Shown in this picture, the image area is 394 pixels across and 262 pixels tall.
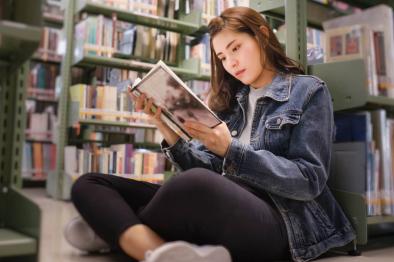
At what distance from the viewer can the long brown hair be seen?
3.82 ft

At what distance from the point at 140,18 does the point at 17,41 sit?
5.87 ft

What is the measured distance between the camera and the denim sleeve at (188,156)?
1127 millimetres

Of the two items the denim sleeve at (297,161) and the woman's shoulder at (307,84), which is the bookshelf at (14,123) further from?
the woman's shoulder at (307,84)

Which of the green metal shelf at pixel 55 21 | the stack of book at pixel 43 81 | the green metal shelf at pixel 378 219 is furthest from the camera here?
the green metal shelf at pixel 55 21

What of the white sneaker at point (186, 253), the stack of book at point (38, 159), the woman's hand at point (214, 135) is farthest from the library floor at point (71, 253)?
the stack of book at point (38, 159)

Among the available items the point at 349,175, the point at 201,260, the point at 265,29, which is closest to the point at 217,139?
the point at 201,260

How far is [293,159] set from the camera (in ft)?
3.42

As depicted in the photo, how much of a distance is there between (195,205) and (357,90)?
27.8 inches

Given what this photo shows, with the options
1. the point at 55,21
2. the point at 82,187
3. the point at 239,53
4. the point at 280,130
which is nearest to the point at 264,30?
the point at 239,53

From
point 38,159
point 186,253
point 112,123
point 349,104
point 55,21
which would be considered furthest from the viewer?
point 55,21

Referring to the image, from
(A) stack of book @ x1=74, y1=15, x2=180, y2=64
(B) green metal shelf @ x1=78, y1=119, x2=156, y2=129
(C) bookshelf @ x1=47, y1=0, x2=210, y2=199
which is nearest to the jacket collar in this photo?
(B) green metal shelf @ x1=78, y1=119, x2=156, y2=129

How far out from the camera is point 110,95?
7.34ft

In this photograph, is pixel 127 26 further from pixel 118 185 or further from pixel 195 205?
pixel 195 205

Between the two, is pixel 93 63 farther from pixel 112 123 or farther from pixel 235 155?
pixel 235 155
